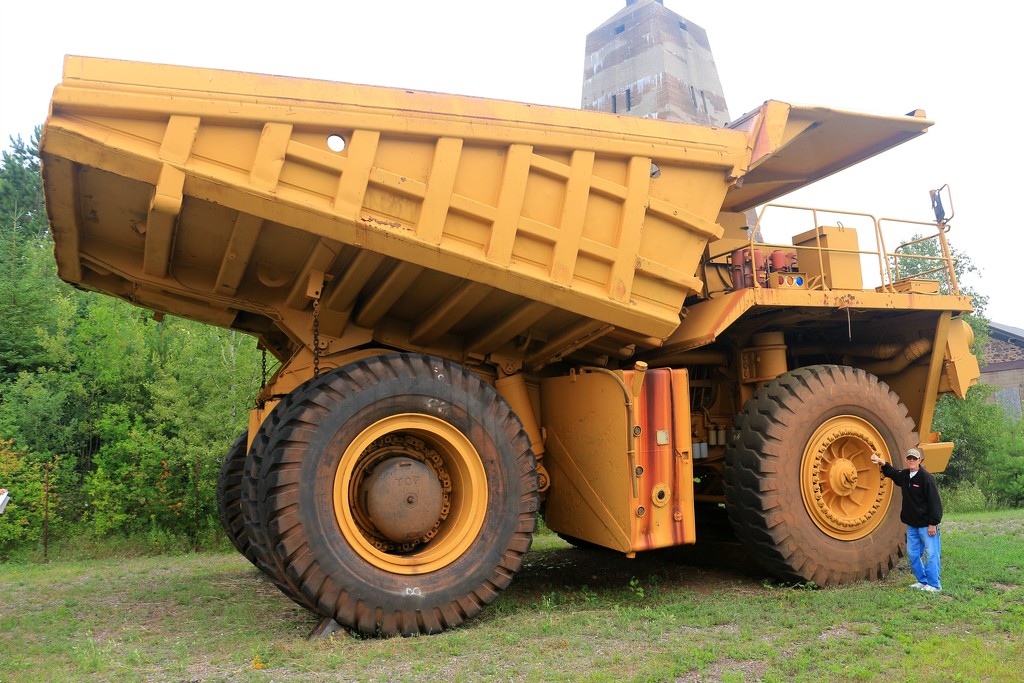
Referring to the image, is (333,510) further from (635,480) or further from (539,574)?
(539,574)

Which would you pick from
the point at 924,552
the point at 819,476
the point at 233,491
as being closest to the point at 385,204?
the point at 233,491

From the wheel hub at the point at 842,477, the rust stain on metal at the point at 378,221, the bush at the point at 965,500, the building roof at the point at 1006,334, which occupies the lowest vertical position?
the wheel hub at the point at 842,477

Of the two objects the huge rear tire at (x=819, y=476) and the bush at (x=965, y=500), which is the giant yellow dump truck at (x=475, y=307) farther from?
the bush at (x=965, y=500)

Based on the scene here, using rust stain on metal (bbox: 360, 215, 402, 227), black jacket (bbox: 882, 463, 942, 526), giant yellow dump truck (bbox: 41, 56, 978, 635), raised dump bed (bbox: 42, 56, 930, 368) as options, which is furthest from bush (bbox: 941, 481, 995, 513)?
rust stain on metal (bbox: 360, 215, 402, 227)

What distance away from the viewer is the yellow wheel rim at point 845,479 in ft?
20.2

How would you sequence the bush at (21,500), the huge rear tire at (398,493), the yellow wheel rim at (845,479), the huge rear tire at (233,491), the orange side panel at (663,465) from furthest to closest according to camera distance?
the bush at (21,500) → the huge rear tire at (233,491) → the yellow wheel rim at (845,479) → the orange side panel at (663,465) → the huge rear tire at (398,493)

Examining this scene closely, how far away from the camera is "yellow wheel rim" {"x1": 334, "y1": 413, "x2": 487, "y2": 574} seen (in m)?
4.87

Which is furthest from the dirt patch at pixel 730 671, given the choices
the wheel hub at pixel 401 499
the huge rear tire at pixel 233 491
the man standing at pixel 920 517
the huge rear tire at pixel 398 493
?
the huge rear tire at pixel 233 491

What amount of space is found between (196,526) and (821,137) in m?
9.68

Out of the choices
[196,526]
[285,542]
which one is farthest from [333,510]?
[196,526]

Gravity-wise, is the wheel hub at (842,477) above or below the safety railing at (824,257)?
below

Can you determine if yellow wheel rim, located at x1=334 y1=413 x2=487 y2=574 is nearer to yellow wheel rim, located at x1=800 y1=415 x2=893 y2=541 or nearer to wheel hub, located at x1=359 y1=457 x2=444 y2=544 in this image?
wheel hub, located at x1=359 y1=457 x2=444 y2=544

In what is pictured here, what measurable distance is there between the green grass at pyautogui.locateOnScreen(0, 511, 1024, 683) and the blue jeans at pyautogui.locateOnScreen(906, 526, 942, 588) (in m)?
0.14

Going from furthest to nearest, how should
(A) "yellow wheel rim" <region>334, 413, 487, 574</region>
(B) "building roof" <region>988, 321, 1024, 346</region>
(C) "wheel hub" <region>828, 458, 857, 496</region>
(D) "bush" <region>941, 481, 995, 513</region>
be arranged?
(B) "building roof" <region>988, 321, 1024, 346</region>
(D) "bush" <region>941, 481, 995, 513</region>
(C) "wheel hub" <region>828, 458, 857, 496</region>
(A) "yellow wheel rim" <region>334, 413, 487, 574</region>
